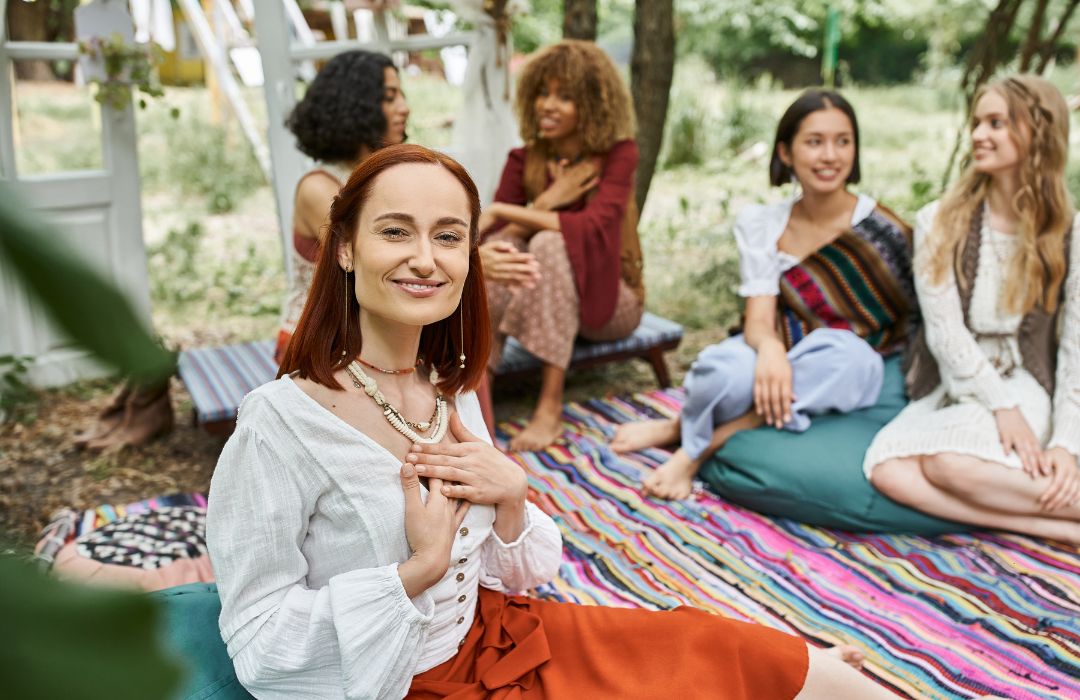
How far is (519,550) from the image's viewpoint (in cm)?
A: 168

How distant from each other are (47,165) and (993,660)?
681 centimetres

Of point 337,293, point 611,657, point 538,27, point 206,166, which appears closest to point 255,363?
point 337,293

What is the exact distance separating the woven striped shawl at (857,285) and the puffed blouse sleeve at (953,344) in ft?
0.43

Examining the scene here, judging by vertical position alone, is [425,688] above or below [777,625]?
above

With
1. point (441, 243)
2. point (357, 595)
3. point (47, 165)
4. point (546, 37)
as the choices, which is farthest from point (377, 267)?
point (546, 37)

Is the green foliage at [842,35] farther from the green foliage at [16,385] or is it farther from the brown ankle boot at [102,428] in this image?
the green foliage at [16,385]

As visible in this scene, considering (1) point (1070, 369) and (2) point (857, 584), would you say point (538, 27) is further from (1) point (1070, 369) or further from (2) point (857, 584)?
(2) point (857, 584)

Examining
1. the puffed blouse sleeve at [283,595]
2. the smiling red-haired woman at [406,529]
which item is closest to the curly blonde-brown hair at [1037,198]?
the smiling red-haired woman at [406,529]

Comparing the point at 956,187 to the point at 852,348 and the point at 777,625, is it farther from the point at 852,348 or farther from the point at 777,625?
the point at 777,625

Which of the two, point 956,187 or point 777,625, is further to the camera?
point 956,187

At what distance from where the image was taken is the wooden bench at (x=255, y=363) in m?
3.34

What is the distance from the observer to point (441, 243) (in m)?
1.52

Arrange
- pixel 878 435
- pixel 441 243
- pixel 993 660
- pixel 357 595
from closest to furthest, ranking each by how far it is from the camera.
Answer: pixel 357 595
pixel 441 243
pixel 993 660
pixel 878 435

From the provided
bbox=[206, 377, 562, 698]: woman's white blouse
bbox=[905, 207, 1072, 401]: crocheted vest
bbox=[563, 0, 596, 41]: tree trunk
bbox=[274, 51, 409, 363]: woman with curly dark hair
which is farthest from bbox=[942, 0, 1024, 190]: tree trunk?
bbox=[206, 377, 562, 698]: woman's white blouse
